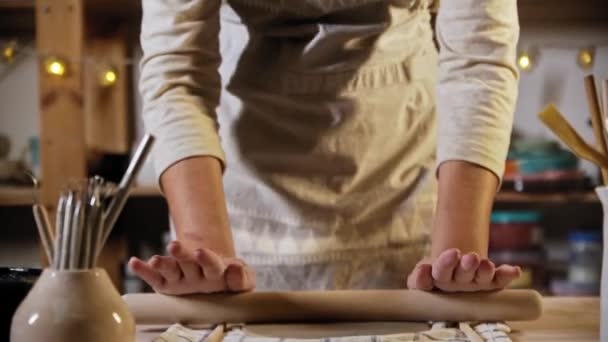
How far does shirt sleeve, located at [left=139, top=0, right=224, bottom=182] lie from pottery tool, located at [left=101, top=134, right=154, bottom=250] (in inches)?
14.2

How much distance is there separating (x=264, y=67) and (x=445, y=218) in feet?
1.13

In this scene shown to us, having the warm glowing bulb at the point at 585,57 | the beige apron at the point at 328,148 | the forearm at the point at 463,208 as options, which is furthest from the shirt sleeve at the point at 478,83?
the warm glowing bulb at the point at 585,57

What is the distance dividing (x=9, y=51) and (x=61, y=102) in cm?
32

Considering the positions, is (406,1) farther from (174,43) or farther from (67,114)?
(67,114)

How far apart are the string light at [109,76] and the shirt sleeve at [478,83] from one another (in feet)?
4.39

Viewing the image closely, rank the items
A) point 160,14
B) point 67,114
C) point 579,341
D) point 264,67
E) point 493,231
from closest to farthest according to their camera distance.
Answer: point 579,341 < point 160,14 < point 264,67 < point 67,114 < point 493,231

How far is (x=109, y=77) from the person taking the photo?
6.91 feet

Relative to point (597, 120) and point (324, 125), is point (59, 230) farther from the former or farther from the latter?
point (324, 125)

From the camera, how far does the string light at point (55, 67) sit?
1925 millimetres

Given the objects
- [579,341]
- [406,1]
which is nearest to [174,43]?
[406,1]

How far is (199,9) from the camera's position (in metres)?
0.93

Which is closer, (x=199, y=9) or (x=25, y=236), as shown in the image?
(x=199, y=9)

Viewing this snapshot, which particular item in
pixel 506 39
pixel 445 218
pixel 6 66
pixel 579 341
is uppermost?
pixel 6 66

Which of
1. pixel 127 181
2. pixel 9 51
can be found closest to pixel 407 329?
pixel 127 181
